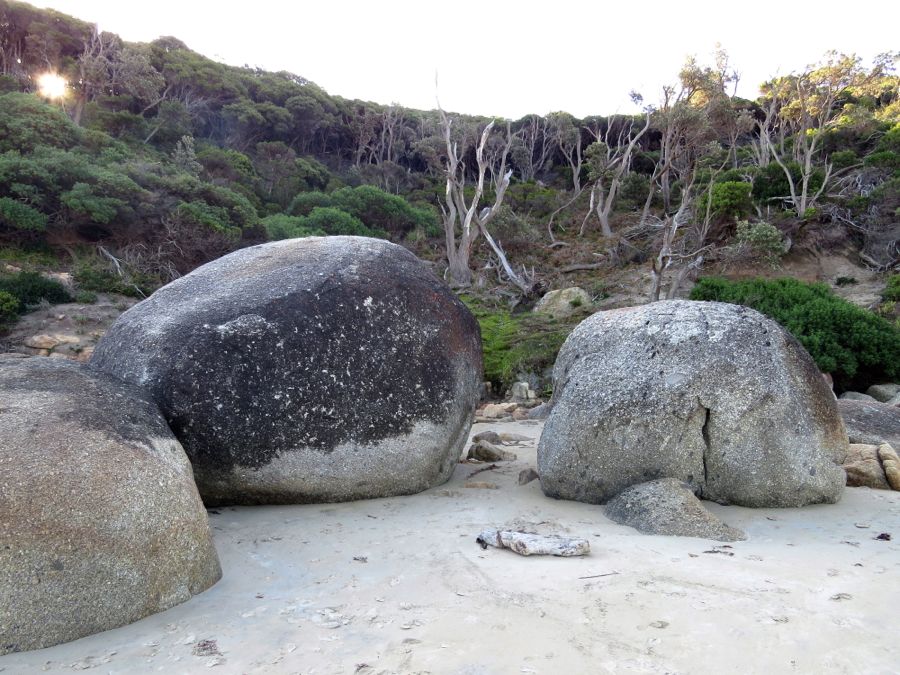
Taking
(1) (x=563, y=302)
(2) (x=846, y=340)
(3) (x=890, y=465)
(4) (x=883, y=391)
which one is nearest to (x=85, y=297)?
(1) (x=563, y=302)

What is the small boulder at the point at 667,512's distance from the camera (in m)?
4.09

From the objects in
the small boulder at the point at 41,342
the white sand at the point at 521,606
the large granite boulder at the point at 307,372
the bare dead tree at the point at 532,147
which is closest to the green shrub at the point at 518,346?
the large granite boulder at the point at 307,372

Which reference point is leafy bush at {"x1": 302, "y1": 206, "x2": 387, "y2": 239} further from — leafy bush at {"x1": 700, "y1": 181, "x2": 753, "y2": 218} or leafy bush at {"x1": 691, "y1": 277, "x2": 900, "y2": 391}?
leafy bush at {"x1": 691, "y1": 277, "x2": 900, "y2": 391}

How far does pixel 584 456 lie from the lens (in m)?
4.92

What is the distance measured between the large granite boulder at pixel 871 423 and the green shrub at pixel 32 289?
16.7 m

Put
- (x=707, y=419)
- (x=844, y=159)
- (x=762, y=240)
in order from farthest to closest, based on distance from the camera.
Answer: (x=844, y=159) → (x=762, y=240) → (x=707, y=419)

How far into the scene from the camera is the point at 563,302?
1908cm

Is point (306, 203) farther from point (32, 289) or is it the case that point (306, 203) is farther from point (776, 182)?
point (776, 182)

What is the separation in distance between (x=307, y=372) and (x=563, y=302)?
588 inches

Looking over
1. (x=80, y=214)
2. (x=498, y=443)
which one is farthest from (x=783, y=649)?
(x=80, y=214)

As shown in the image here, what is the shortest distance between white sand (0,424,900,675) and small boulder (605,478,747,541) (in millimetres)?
125

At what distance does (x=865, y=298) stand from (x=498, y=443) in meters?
14.1

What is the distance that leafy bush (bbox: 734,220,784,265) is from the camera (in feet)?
59.3

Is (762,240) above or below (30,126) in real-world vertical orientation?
below
